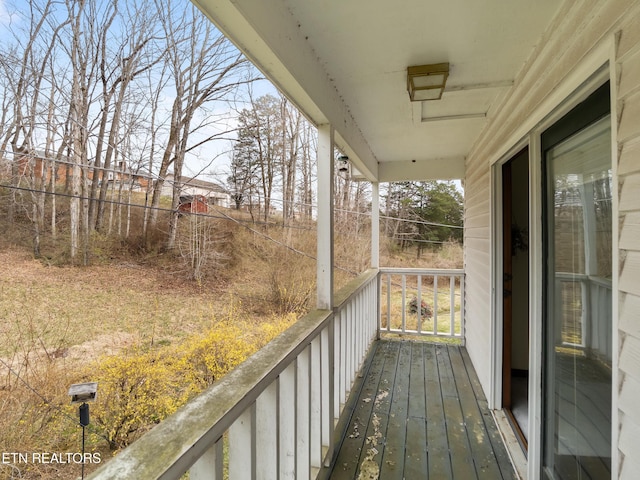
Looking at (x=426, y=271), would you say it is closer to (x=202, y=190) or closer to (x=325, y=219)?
(x=325, y=219)

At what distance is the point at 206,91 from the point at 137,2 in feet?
3.81

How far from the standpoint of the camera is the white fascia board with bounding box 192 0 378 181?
0.94 metres

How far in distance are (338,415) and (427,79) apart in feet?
7.60

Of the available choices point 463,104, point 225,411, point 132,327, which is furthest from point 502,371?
Result: point 132,327

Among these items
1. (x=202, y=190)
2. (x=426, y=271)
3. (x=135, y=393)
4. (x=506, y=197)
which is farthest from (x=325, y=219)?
(x=202, y=190)

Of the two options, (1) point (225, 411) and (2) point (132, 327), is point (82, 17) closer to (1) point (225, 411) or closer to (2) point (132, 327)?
(2) point (132, 327)

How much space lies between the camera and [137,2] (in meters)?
2.98

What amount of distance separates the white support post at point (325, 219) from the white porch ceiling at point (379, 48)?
13 cm

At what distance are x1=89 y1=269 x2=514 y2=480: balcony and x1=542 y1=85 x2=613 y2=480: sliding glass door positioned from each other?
74 cm

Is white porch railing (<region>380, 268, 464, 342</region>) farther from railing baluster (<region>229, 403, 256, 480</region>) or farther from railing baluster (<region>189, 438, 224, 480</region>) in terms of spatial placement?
railing baluster (<region>189, 438, 224, 480</region>)

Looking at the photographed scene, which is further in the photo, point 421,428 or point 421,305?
point 421,305

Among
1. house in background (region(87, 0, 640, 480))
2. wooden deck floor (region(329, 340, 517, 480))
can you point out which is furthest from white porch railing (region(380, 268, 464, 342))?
house in background (region(87, 0, 640, 480))

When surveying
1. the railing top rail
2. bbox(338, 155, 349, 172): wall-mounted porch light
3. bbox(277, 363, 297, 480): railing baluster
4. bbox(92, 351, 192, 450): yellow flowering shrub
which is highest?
bbox(338, 155, 349, 172): wall-mounted porch light

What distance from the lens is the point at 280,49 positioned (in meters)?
1.16
